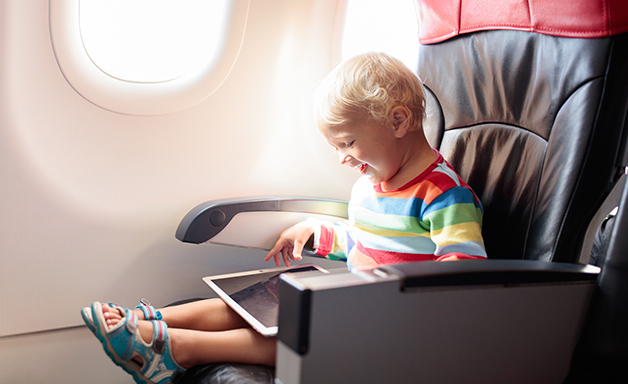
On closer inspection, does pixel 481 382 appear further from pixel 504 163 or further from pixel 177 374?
pixel 177 374

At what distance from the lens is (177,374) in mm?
966

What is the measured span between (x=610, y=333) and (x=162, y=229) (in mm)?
1157

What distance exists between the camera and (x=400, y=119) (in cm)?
107

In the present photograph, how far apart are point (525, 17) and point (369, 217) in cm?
57

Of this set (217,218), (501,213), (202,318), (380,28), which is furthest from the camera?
(380,28)

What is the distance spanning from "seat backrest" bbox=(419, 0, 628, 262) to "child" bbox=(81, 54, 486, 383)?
0.26ft

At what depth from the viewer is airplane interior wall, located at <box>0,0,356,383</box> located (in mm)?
1191

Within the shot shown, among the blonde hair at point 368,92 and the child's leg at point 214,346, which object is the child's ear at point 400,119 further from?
the child's leg at point 214,346

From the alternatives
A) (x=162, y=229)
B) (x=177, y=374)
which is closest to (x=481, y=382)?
(x=177, y=374)

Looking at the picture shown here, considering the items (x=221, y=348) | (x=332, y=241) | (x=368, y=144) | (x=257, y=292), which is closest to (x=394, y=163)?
(x=368, y=144)

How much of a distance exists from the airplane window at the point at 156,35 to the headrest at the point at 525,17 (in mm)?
606

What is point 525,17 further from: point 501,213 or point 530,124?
point 501,213

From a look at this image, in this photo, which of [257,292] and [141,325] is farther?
[257,292]

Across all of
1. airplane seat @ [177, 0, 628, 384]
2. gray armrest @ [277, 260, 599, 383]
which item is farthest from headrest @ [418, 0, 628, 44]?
gray armrest @ [277, 260, 599, 383]
